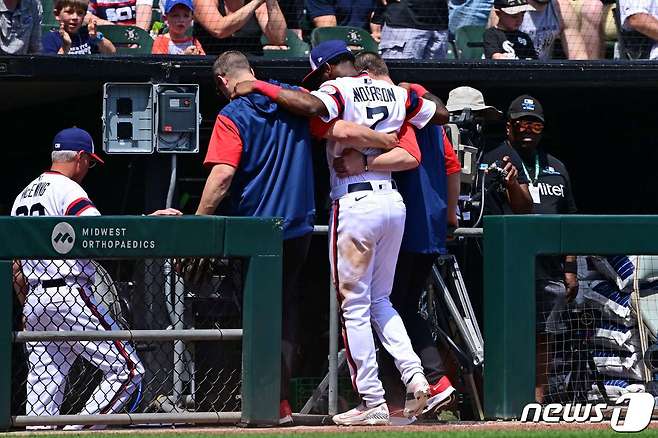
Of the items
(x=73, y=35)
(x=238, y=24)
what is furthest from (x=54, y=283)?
(x=238, y=24)

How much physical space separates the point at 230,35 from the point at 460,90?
226 centimetres

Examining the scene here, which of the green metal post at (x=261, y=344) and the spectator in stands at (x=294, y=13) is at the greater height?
the spectator in stands at (x=294, y=13)

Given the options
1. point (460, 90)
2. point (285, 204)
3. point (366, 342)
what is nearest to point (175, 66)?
point (460, 90)

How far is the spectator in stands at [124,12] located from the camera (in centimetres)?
1022

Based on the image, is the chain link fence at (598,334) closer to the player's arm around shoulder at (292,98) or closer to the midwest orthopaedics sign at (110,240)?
the player's arm around shoulder at (292,98)

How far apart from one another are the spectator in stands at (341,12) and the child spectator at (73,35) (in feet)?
5.78

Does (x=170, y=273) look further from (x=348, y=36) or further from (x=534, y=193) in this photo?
(x=348, y=36)

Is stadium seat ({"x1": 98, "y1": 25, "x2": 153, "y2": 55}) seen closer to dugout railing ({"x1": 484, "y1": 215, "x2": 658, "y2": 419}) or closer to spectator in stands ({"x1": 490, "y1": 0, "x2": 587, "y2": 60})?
spectator in stands ({"x1": 490, "y1": 0, "x2": 587, "y2": 60})

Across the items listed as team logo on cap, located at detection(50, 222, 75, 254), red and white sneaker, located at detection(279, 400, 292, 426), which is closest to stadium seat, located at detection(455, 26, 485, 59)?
red and white sneaker, located at detection(279, 400, 292, 426)

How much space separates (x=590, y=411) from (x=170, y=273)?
2157mm

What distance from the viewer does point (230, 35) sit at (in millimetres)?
9492

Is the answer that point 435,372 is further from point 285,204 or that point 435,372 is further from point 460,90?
point 460,90

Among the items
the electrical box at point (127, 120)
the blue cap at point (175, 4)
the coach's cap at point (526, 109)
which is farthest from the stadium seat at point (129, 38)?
the coach's cap at point (526, 109)

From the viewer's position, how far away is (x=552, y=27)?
400 inches
